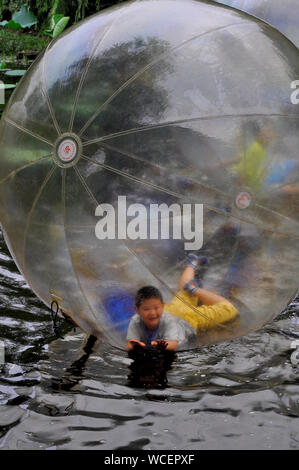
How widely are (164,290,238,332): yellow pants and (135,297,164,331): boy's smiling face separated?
6 cm

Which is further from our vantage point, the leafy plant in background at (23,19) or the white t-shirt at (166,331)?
the leafy plant in background at (23,19)

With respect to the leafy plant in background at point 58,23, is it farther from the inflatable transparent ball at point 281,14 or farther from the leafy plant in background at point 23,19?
the inflatable transparent ball at point 281,14

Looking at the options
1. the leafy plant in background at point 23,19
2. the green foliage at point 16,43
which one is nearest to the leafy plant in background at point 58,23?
the leafy plant in background at point 23,19

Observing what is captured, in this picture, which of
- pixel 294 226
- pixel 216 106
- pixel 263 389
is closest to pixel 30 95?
pixel 216 106

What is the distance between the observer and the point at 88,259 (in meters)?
4.61

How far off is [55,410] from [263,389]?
4.59 feet

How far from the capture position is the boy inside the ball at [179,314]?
457 cm

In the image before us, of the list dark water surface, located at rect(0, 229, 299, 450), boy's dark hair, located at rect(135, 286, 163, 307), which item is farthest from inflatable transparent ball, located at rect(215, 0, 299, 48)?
boy's dark hair, located at rect(135, 286, 163, 307)

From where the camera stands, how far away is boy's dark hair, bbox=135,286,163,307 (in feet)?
15.0

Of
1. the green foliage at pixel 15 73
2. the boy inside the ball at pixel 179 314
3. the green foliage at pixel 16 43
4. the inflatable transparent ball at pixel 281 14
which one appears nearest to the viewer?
the boy inside the ball at pixel 179 314

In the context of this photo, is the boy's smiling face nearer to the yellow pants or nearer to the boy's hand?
the yellow pants

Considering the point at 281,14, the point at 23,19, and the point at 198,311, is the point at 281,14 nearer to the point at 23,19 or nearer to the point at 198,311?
the point at 198,311

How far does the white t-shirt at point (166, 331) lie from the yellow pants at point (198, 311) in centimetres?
4
